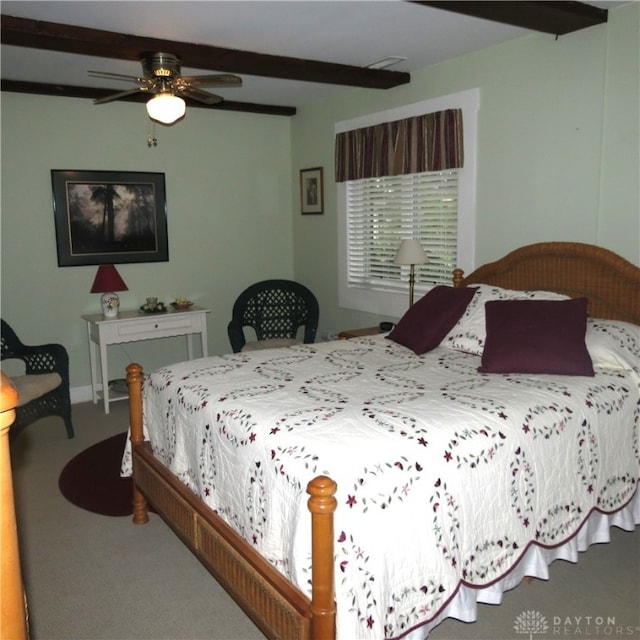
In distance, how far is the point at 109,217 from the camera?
5000 mm

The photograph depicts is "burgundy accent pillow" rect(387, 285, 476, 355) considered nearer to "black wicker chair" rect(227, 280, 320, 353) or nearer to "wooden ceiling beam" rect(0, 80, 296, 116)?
"black wicker chair" rect(227, 280, 320, 353)

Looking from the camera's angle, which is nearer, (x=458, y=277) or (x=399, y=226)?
(x=458, y=277)

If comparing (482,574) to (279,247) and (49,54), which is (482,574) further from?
(279,247)

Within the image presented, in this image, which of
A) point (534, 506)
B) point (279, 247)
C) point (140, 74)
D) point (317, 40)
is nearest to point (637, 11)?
point (317, 40)

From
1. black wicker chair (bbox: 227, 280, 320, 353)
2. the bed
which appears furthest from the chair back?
black wicker chair (bbox: 227, 280, 320, 353)

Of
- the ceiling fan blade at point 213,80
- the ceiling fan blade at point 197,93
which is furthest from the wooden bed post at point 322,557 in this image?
the ceiling fan blade at point 197,93

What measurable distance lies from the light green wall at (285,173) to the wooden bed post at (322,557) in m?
2.43

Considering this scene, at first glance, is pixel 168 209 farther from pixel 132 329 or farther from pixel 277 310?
pixel 277 310

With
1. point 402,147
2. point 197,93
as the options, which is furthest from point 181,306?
point 402,147

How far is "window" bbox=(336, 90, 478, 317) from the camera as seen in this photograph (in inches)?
159

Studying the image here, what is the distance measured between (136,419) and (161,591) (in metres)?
0.85

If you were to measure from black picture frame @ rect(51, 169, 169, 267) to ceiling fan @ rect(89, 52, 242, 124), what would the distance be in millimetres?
1630

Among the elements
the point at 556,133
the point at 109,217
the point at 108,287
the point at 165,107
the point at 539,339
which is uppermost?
the point at 165,107

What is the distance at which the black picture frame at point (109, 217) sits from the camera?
15.8 ft
